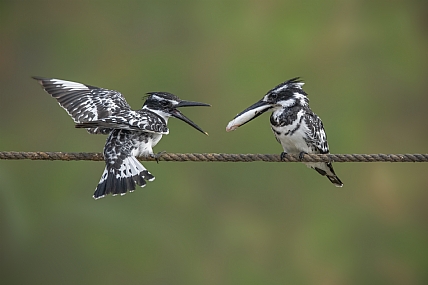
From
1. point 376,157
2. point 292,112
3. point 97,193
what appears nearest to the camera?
point 376,157

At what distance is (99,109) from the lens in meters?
3.18

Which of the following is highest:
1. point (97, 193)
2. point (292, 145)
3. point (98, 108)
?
Result: point (98, 108)

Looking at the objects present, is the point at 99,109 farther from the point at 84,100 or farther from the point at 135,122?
the point at 135,122

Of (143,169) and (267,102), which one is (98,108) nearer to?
(143,169)

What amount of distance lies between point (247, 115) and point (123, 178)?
0.76 metres

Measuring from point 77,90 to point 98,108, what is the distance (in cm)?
31

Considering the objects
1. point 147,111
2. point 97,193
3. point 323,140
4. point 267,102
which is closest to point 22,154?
point 97,193

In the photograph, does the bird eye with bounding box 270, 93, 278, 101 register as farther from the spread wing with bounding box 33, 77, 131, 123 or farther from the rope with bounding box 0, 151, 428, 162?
the spread wing with bounding box 33, 77, 131, 123

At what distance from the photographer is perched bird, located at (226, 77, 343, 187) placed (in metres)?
3.14

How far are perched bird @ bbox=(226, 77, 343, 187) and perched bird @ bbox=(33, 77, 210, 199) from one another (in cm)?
33

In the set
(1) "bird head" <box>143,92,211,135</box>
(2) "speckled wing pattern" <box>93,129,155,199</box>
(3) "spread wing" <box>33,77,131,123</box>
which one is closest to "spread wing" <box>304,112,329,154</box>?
(1) "bird head" <box>143,92,211,135</box>

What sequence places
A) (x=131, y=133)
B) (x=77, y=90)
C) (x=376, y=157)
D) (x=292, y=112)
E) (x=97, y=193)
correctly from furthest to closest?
(x=77, y=90)
(x=292, y=112)
(x=131, y=133)
(x=97, y=193)
(x=376, y=157)

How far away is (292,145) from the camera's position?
10.5ft

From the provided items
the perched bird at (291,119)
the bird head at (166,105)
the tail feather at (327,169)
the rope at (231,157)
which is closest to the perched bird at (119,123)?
the bird head at (166,105)
